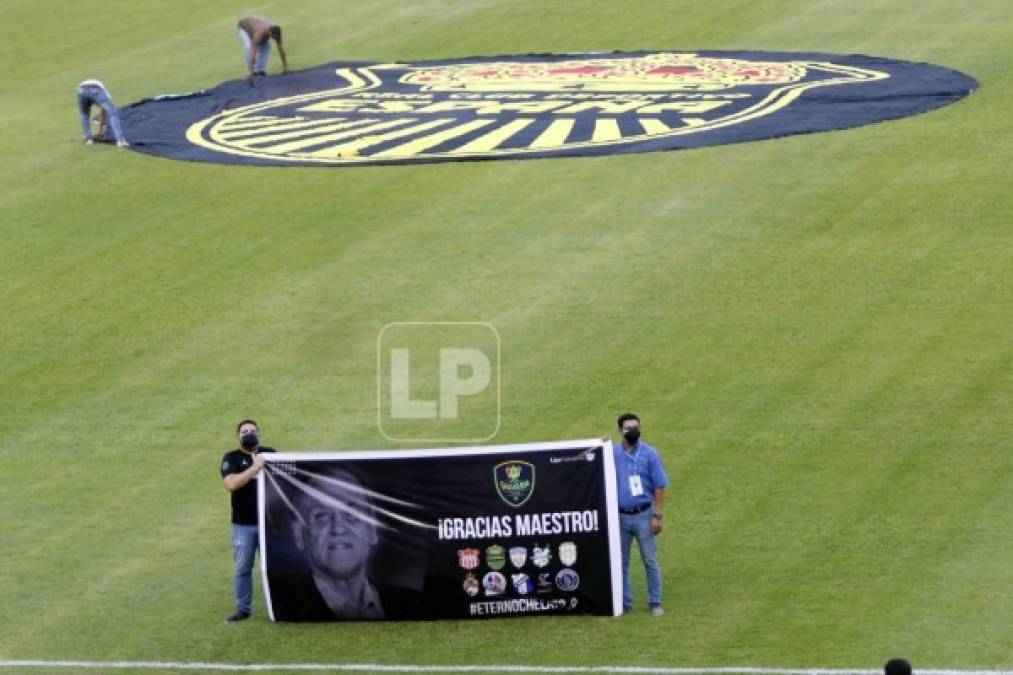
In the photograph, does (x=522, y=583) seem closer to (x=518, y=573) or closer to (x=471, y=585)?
(x=518, y=573)

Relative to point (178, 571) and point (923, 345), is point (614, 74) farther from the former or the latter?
point (178, 571)

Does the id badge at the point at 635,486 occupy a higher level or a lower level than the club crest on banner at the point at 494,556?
higher

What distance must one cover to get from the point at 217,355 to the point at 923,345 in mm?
9595

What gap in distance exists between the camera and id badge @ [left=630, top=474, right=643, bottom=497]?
60.8ft

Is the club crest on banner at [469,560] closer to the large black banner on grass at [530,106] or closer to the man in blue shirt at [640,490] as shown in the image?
the man in blue shirt at [640,490]

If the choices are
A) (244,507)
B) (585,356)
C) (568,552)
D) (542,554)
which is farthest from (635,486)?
(585,356)

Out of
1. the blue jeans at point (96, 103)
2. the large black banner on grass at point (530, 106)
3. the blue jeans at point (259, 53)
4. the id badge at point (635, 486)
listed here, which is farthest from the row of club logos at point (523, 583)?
the blue jeans at point (259, 53)

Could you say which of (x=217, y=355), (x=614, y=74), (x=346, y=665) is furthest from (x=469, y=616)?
(x=614, y=74)

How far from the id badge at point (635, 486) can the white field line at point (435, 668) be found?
6.32ft

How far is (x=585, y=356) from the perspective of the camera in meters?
26.7

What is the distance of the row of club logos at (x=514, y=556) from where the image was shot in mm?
18469

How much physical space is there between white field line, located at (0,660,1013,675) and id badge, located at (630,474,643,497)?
1926 millimetres

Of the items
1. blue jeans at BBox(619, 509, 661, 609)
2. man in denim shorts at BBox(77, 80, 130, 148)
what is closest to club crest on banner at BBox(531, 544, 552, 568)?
blue jeans at BBox(619, 509, 661, 609)

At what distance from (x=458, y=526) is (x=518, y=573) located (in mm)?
708
